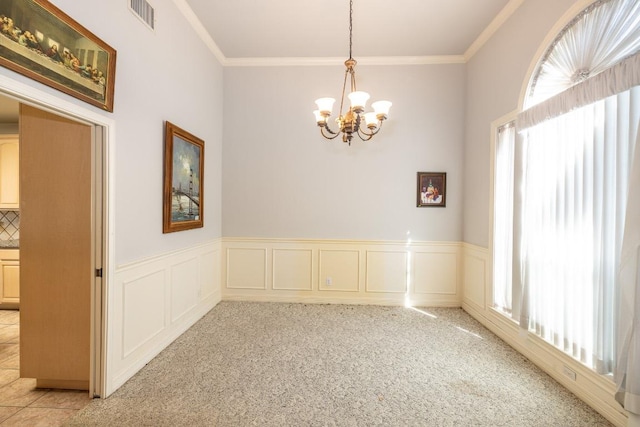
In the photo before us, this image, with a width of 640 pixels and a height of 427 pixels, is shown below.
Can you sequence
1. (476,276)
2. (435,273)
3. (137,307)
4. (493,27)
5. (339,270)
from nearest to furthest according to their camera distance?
(137,307) → (493,27) → (476,276) → (435,273) → (339,270)

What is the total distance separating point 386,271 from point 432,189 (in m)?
1.44

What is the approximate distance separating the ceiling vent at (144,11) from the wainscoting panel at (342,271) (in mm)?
2891

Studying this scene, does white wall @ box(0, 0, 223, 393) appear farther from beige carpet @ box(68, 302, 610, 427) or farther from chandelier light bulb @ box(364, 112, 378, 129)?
chandelier light bulb @ box(364, 112, 378, 129)

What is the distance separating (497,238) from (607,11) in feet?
7.46

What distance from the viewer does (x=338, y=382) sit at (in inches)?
97.3

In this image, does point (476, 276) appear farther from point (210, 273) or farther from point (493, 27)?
point (210, 273)

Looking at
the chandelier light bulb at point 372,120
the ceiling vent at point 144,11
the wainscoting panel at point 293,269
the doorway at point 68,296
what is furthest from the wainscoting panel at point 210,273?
the chandelier light bulb at point 372,120

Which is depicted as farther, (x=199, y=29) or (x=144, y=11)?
(x=199, y=29)

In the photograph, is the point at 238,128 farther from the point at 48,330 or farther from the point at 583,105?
the point at 583,105

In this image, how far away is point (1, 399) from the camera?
223 centimetres

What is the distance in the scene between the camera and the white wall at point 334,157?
4383 millimetres

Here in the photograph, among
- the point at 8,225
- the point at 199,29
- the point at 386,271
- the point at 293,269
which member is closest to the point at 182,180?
the point at 199,29

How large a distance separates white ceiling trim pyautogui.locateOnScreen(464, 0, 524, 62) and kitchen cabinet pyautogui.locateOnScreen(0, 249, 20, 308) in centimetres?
710

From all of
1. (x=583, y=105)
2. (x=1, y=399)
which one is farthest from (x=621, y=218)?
(x=1, y=399)
